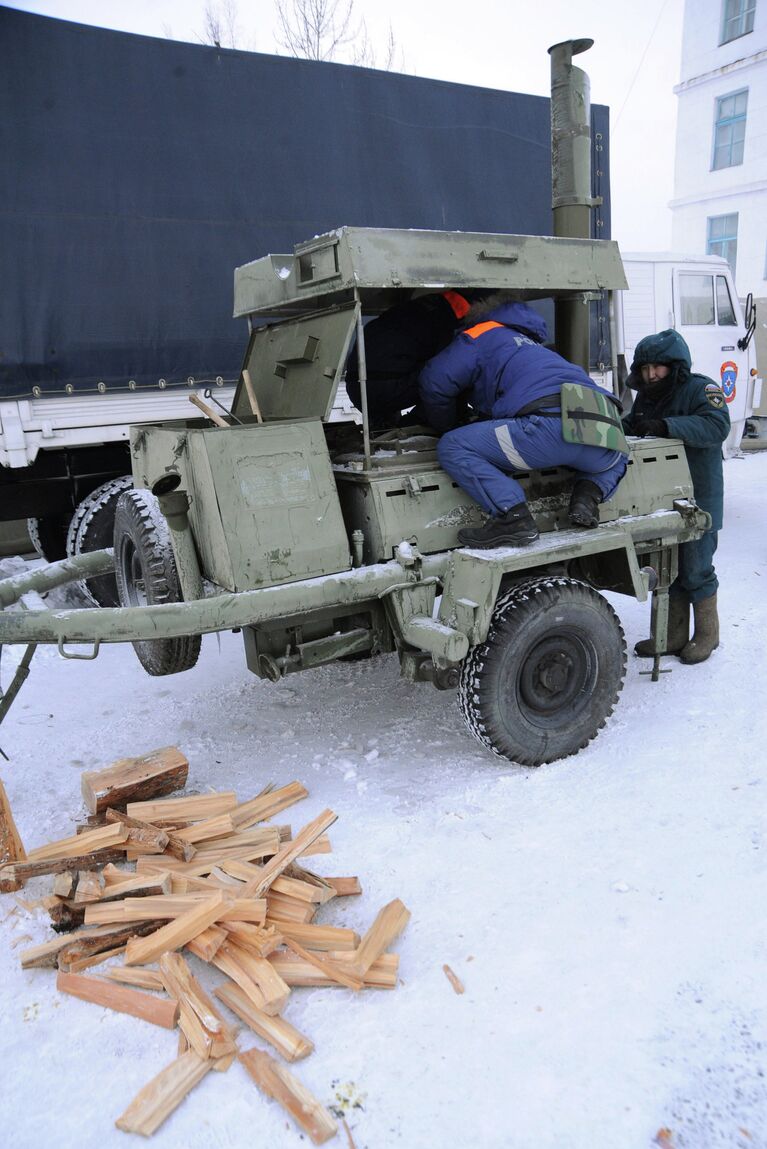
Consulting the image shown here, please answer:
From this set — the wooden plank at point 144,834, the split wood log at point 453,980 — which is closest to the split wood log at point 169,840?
the wooden plank at point 144,834

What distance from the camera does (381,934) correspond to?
269 centimetres

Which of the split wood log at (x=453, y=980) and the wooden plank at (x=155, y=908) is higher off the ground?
the wooden plank at (x=155, y=908)

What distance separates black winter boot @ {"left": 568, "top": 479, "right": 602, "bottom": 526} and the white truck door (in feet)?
17.3

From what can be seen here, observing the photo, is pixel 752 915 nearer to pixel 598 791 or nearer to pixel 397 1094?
pixel 598 791

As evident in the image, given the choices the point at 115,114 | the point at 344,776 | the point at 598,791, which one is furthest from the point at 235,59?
the point at 598,791

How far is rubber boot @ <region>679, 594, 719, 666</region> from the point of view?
196 inches

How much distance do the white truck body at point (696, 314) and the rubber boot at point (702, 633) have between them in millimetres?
3868

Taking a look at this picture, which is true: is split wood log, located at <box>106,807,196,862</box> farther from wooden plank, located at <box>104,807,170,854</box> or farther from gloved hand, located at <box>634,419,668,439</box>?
gloved hand, located at <box>634,419,668,439</box>

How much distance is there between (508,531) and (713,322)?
638 cm

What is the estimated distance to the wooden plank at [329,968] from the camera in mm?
2527

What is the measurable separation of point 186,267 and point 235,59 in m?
1.46

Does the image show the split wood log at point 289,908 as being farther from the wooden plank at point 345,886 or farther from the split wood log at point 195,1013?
the split wood log at point 195,1013

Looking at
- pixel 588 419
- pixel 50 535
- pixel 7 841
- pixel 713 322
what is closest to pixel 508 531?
pixel 588 419

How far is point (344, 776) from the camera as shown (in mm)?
Answer: 3844
